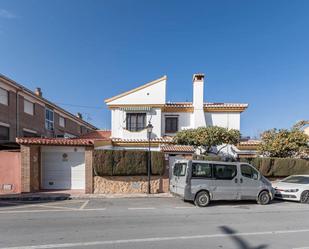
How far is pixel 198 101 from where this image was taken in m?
22.6

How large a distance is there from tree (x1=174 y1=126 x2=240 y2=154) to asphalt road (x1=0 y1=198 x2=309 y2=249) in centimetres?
719

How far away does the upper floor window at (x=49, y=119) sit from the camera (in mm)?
27438

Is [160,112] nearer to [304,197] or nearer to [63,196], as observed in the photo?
[63,196]

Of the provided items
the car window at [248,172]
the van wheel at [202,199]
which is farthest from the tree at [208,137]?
the van wheel at [202,199]

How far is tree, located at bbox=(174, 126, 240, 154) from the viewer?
1794 centimetres

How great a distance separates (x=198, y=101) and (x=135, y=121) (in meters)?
5.95

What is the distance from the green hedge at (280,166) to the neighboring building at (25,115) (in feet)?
58.2

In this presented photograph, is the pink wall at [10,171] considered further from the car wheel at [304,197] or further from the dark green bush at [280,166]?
the car wheel at [304,197]

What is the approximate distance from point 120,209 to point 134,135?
12635 mm

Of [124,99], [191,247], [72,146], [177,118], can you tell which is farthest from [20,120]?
[191,247]

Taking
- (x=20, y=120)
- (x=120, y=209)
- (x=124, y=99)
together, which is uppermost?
(x=124, y=99)

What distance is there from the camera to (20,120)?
72.7 feet

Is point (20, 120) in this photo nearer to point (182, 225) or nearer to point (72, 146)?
point (72, 146)

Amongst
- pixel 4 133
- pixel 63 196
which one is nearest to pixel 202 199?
pixel 63 196
